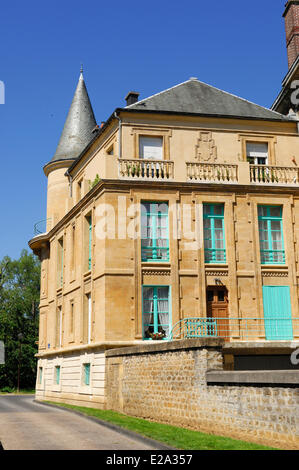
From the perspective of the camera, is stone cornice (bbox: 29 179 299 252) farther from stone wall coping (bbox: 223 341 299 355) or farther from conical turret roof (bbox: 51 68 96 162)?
conical turret roof (bbox: 51 68 96 162)

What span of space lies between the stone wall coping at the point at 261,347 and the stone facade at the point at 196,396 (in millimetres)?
3755

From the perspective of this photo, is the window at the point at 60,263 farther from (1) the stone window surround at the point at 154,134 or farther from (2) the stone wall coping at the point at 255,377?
(2) the stone wall coping at the point at 255,377

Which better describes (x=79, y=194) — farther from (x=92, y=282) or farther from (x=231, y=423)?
(x=231, y=423)

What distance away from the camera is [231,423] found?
11391 millimetres

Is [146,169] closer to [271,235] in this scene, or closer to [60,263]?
[271,235]

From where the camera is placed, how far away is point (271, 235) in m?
22.3


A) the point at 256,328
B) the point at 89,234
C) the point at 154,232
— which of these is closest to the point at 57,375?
the point at 89,234

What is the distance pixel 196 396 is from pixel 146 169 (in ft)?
36.9

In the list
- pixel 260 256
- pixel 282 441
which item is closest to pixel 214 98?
pixel 260 256

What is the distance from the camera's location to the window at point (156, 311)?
2052 cm

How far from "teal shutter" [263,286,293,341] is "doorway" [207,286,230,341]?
153 centimetres

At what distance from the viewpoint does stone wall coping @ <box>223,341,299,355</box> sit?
18.8m

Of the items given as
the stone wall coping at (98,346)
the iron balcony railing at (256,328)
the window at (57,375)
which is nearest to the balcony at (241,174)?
the iron balcony railing at (256,328)
